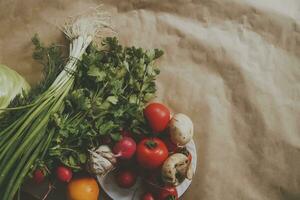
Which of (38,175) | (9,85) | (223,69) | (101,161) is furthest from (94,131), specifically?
(223,69)

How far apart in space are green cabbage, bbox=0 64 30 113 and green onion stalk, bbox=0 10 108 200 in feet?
0.32

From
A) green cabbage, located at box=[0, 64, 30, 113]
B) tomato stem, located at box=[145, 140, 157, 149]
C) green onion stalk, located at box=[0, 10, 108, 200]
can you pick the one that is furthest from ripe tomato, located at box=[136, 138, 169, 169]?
green cabbage, located at box=[0, 64, 30, 113]

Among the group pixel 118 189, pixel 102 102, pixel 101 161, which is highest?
pixel 102 102

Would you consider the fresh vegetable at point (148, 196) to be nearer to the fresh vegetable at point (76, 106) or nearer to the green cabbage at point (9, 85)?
the fresh vegetable at point (76, 106)

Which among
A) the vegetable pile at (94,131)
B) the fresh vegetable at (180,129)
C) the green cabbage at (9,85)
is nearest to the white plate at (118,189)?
the vegetable pile at (94,131)

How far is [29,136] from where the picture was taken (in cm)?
118

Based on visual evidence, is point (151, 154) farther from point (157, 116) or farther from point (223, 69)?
point (223, 69)

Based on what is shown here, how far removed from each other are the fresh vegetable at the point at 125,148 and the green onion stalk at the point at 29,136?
0.18 m

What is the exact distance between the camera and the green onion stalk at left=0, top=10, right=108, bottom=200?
115cm

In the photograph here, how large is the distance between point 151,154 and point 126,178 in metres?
0.10

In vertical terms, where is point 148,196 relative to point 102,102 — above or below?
below

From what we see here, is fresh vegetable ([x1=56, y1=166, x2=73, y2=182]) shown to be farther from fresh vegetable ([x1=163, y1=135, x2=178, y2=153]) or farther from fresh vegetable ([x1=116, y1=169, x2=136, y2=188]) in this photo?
fresh vegetable ([x1=163, y1=135, x2=178, y2=153])

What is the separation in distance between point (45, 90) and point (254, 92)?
622mm

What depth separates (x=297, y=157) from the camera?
1.30 meters
